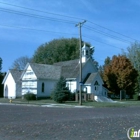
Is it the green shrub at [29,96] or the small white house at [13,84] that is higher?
the small white house at [13,84]

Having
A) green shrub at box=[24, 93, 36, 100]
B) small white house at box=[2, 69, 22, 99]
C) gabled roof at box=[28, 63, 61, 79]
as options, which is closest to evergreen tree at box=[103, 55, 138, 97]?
gabled roof at box=[28, 63, 61, 79]

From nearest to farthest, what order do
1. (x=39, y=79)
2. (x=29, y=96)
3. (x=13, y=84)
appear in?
(x=29, y=96)
(x=39, y=79)
(x=13, y=84)

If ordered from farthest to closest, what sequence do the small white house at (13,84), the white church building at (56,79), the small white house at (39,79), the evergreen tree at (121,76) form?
the small white house at (13,84), the evergreen tree at (121,76), the small white house at (39,79), the white church building at (56,79)

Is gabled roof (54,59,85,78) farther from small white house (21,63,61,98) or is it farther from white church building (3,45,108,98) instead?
small white house (21,63,61,98)

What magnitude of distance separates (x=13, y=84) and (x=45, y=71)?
884cm

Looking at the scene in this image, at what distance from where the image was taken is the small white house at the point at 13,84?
5959 cm

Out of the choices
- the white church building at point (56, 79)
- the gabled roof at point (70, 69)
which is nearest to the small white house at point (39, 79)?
the white church building at point (56, 79)

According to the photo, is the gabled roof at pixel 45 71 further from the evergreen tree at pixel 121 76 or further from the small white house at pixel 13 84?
the evergreen tree at pixel 121 76

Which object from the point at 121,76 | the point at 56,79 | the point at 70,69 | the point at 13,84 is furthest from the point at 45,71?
the point at 121,76

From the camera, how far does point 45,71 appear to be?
5619 centimetres

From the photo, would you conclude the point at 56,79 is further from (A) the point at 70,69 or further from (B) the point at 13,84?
(B) the point at 13,84

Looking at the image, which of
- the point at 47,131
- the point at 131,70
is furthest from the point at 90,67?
the point at 47,131

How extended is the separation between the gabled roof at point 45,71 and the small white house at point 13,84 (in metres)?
6.51

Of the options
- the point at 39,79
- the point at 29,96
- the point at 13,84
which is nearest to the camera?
the point at 29,96
